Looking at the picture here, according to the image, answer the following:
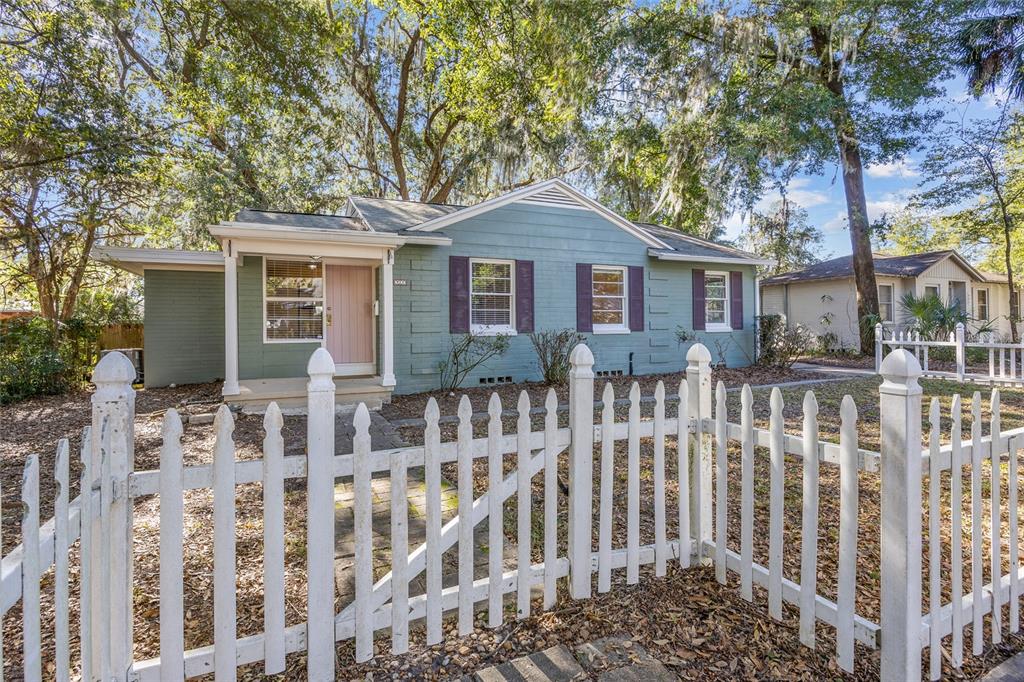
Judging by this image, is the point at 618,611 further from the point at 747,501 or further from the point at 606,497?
the point at 747,501

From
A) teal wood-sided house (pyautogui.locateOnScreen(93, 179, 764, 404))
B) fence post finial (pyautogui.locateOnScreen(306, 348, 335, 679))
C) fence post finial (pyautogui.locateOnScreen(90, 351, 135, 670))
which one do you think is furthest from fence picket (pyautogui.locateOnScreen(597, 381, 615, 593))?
teal wood-sided house (pyautogui.locateOnScreen(93, 179, 764, 404))

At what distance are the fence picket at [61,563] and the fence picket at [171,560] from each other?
26 centimetres

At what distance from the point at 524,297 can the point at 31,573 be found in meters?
8.83

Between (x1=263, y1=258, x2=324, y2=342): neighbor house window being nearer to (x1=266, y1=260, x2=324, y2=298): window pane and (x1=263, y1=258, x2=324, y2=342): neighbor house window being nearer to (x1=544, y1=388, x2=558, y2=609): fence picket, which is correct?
(x1=266, y1=260, x2=324, y2=298): window pane

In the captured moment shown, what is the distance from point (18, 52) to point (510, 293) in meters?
8.89

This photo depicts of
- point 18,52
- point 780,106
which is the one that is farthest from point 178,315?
point 780,106

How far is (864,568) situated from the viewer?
106 inches

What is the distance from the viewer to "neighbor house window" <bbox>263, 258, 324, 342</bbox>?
880 centimetres

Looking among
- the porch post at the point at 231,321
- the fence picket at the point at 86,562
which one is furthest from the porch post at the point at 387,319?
the fence picket at the point at 86,562

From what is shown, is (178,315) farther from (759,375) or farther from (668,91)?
(668,91)

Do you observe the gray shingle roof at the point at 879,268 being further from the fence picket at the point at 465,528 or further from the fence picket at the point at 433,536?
the fence picket at the point at 433,536

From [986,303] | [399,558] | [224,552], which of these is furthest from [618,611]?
[986,303]

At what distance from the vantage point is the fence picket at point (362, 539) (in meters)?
1.83

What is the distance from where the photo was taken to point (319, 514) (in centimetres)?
182
